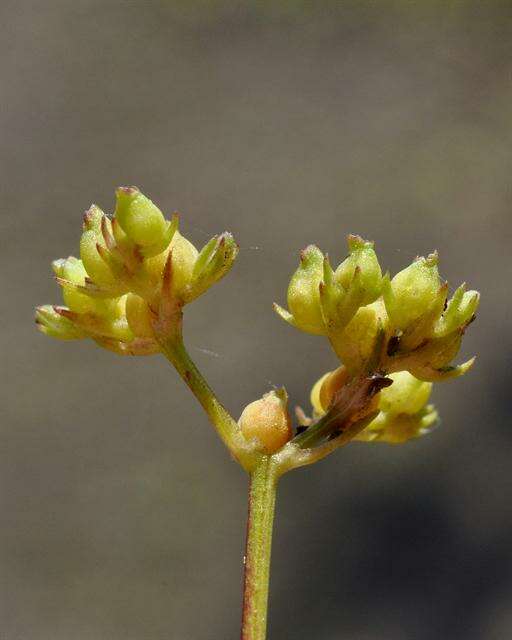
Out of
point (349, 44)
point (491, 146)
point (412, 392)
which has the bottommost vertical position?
point (412, 392)

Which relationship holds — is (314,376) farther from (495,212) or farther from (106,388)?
(495,212)

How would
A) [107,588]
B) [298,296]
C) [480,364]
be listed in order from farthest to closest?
[480,364] → [107,588] → [298,296]

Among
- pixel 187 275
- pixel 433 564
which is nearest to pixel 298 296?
pixel 187 275

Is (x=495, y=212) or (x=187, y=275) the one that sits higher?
(x=495, y=212)

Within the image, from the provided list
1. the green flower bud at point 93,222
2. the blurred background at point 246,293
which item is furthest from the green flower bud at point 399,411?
the blurred background at point 246,293

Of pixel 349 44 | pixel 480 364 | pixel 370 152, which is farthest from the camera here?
pixel 349 44

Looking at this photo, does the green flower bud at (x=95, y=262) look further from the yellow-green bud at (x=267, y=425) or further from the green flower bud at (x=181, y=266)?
the yellow-green bud at (x=267, y=425)
